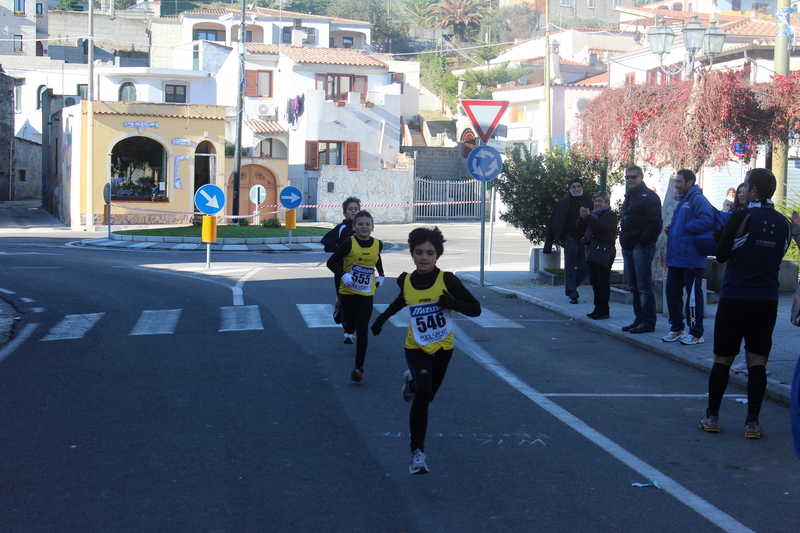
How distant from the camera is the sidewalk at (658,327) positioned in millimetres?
7968

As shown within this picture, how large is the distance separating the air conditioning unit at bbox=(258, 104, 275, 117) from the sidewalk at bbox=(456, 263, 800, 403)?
30561 mm

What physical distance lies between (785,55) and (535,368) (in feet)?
27.3

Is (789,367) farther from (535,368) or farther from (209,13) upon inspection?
(209,13)

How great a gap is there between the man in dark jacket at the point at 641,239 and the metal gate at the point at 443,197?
106 feet

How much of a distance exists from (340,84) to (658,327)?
38.0m

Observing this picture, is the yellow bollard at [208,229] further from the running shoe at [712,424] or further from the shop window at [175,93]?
the shop window at [175,93]

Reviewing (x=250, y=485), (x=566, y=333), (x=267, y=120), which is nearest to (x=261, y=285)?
(x=566, y=333)

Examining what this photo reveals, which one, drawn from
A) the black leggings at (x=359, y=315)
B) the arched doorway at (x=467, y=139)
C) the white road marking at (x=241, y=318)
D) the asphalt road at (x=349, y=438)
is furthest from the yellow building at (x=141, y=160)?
the black leggings at (x=359, y=315)

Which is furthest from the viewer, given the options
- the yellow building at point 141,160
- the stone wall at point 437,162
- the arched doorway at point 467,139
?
the arched doorway at point 467,139

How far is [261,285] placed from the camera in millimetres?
14883

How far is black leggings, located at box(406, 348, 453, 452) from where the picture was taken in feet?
16.6

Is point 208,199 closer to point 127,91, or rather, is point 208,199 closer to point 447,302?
point 447,302

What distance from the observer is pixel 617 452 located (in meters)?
5.61

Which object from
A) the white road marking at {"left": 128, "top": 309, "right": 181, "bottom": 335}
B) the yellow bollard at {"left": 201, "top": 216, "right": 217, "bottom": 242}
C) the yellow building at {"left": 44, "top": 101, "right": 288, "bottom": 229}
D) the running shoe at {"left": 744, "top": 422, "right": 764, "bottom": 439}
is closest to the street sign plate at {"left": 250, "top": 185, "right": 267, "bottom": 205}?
the yellow bollard at {"left": 201, "top": 216, "right": 217, "bottom": 242}
